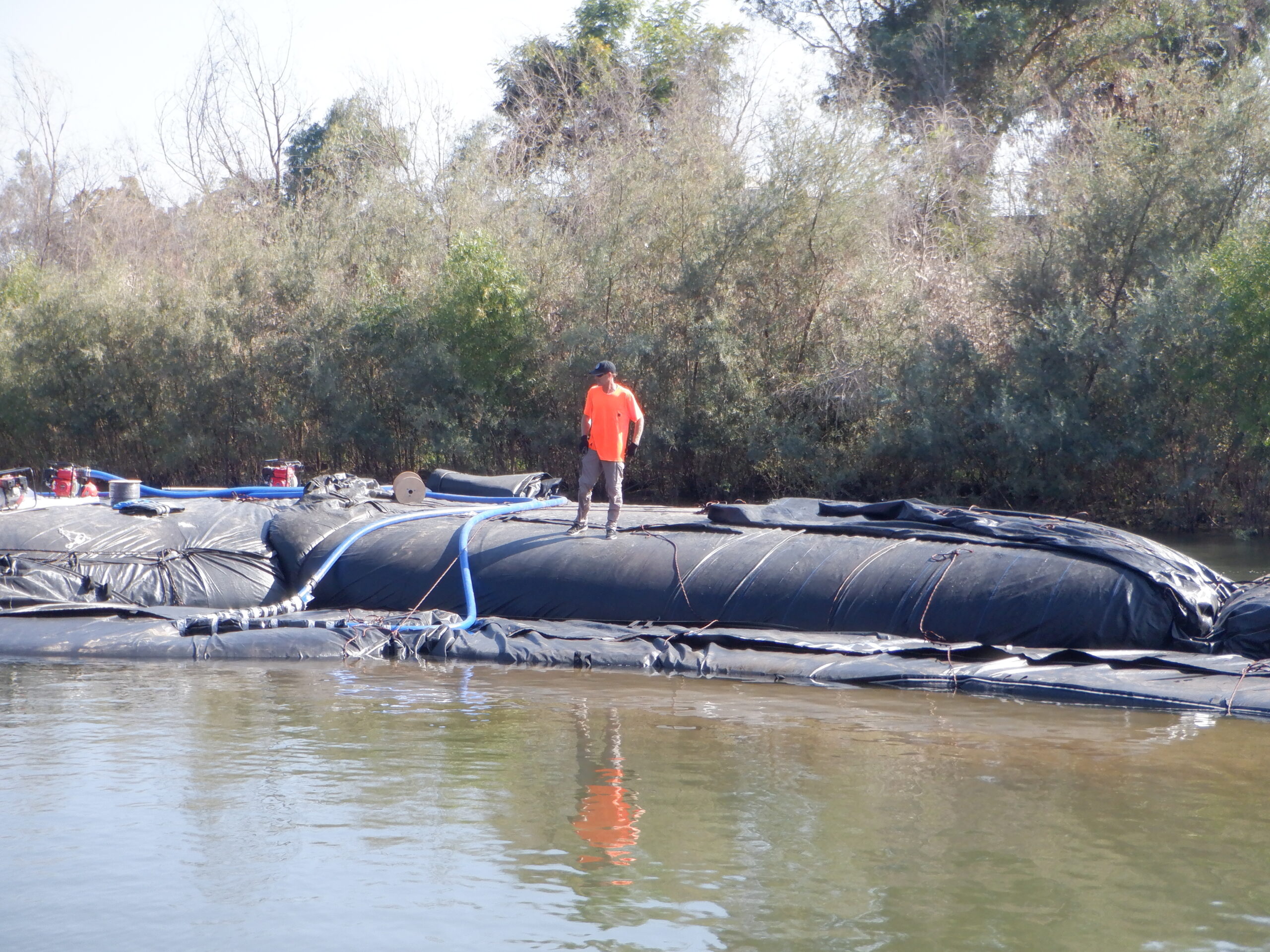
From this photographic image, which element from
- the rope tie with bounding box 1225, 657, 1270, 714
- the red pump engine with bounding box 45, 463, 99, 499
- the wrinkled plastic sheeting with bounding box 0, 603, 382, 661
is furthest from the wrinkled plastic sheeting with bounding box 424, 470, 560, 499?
the rope tie with bounding box 1225, 657, 1270, 714

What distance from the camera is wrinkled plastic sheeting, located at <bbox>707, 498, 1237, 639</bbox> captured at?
27.2ft

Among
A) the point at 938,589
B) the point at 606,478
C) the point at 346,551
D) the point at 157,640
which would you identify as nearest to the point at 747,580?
the point at 938,589

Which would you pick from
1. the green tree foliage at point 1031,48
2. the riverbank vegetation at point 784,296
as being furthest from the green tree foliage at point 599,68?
the green tree foliage at point 1031,48

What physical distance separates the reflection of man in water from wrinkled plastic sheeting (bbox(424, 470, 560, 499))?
6025 millimetres

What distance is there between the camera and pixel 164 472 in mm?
24688

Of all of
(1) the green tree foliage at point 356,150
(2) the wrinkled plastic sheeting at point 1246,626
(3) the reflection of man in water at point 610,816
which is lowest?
(3) the reflection of man in water at point 610,816

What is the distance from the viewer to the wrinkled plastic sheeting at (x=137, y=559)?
32.3 ft

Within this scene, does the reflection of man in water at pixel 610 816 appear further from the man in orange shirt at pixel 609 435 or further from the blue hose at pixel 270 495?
the blue hose at pixel 270 495

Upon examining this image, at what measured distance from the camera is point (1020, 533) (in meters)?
9.15

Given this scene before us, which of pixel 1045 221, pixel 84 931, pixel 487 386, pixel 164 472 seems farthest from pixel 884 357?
pixel 84 931

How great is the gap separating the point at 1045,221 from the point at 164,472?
1766 centimetres

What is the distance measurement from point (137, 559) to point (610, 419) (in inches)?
164

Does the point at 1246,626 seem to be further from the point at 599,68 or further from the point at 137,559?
the point at 599,68

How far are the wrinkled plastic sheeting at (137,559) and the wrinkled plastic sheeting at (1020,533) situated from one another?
4.03 meters
